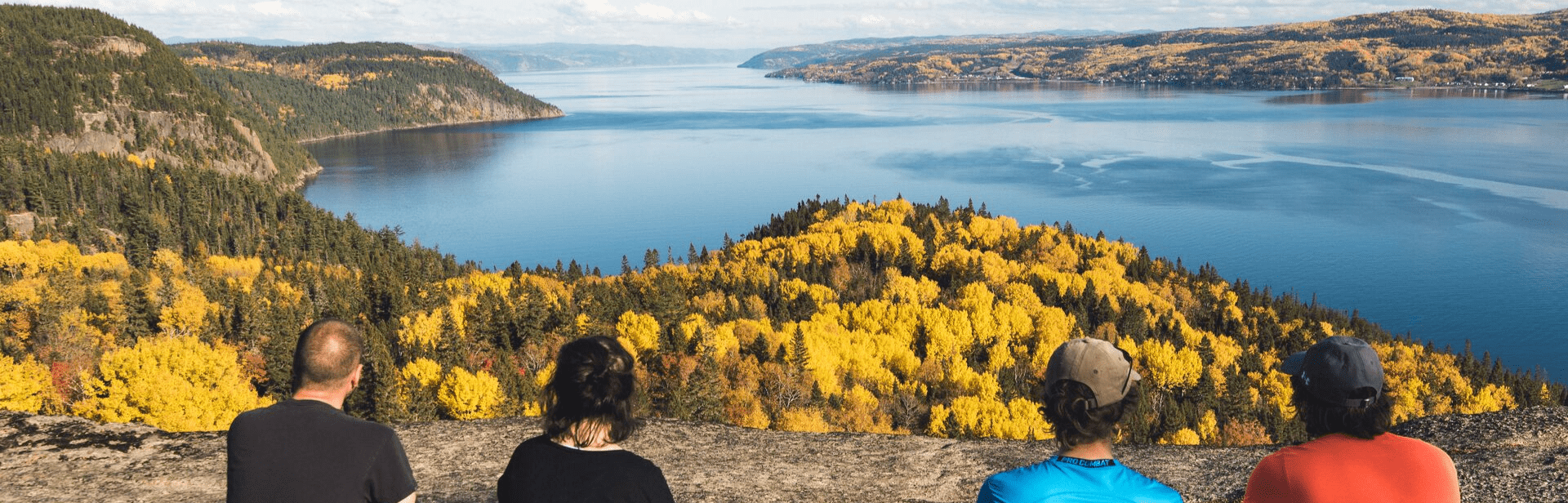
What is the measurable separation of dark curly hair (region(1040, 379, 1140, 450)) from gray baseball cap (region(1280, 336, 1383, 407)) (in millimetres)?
1338

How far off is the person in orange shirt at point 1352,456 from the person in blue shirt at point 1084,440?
1.03m

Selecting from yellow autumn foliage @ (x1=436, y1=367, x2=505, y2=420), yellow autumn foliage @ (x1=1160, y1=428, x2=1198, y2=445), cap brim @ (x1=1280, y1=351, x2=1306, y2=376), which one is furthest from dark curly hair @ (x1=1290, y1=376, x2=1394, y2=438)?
yellow autumn foliage @ (x1=1160, y1=428, x2=1198, y2=445)

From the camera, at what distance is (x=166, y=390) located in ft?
203

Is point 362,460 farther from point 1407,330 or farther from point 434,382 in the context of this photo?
point 1407,330

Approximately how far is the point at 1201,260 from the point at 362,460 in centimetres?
13170

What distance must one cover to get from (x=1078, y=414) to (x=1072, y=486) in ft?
1.61

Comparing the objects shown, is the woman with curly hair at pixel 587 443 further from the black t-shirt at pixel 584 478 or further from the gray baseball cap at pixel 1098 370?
the gray baseball cap at pixel 1098 370

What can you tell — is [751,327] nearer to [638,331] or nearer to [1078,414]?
[638,331]

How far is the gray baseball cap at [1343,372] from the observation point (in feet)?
21.9

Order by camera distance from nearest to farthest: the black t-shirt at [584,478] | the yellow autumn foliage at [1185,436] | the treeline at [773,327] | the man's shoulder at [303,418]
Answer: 1. the black t-shirt at [584,478]
2. the man's shoulder at [303,418]
3. the yellow autumn foliage at [1185,436]
4. the treeline at [773,327]

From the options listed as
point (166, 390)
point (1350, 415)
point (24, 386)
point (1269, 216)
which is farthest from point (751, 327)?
point (1269, 216)

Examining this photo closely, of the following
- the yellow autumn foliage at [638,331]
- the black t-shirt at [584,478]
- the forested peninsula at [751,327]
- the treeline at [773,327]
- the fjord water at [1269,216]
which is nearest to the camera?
the black t-shirt at [584,478]

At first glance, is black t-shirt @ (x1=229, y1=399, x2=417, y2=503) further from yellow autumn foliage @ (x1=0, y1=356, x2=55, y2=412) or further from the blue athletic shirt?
yellow autumn foliage @ (x1=0, y1=356, x2=55, y2=412)

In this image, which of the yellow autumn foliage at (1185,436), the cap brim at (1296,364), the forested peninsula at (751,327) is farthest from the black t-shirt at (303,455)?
the yellow autumn foliage at (1185,436)
